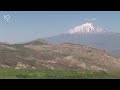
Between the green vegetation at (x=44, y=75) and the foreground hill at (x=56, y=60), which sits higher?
the foreground hill at (x=56, y=60)

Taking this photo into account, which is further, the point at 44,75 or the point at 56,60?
the point at 56,60

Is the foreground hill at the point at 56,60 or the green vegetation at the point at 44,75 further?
the foreground hill at the point at 56,60

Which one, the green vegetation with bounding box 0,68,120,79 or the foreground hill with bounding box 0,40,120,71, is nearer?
the green vegetation with bounding box 0,68,120,79

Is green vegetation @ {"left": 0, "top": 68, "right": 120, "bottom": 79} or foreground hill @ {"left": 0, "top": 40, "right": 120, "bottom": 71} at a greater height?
foreground hill @ {"left": 0, "top": 40, "right": 120, "bottom": 71}
